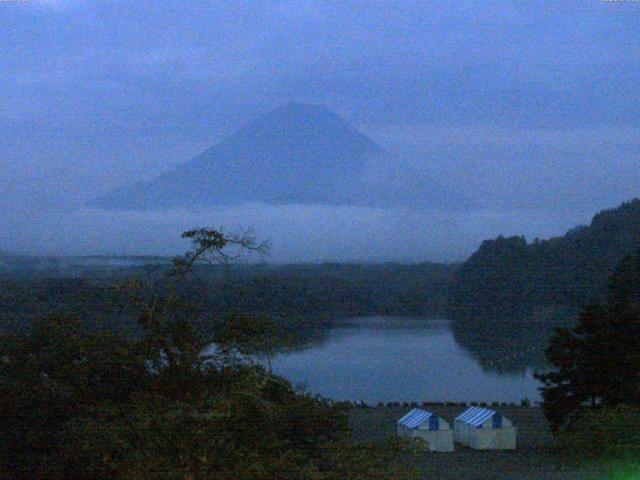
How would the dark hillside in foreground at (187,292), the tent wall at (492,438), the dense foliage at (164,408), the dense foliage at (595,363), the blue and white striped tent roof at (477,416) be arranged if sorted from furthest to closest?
the blue and white striped tent roof at (477,416) < the tent wall at (492,438) < the dense foliage at (595,363) < the dark hillside in foreground at (187,292) < the dense foliage at (164,408)

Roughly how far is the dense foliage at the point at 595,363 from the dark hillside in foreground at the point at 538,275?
4.20 metres

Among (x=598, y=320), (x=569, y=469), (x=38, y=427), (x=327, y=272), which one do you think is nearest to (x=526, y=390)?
(x=598, y=320)

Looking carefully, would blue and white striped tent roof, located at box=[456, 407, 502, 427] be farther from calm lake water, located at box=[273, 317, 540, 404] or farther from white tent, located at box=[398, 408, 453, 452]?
calm lake water, located at box=[273, 317, 540, 404]

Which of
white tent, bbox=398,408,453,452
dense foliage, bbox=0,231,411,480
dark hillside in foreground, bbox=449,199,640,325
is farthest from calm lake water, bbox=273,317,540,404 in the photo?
dense foliage, bbox=0,231,411,480

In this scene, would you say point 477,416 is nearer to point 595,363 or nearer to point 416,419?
point 416,419

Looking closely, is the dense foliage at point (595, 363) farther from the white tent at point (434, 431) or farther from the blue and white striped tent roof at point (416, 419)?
the blue and white striped tent roof at point (416, 419)

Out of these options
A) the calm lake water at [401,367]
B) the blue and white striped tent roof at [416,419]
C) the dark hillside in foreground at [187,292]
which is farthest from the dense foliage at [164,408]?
the blue and white striped tent roof at [416,419]

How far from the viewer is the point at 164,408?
14.1ft

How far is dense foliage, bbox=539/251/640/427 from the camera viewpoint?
843cm

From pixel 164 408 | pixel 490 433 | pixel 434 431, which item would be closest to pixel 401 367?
pixel 434 431

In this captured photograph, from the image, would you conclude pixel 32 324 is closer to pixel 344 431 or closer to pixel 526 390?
pixel 344 431

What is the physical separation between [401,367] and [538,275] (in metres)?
7.30

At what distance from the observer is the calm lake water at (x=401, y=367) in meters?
8.20

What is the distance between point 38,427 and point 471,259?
13.0m
